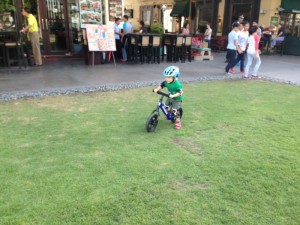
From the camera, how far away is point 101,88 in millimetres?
7348

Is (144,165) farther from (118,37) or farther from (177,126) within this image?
(118,37)

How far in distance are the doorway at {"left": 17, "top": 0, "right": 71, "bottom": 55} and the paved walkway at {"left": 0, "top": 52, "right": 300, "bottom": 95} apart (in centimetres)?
60

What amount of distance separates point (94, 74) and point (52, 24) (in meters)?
3.76

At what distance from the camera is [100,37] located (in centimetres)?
1029

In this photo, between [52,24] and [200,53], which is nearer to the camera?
[52,24]

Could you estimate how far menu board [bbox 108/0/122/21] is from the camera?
40.8 feet

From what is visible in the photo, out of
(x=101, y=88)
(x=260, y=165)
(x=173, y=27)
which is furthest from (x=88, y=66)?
(x=173, y=27)

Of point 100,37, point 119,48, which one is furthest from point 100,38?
point 119,48

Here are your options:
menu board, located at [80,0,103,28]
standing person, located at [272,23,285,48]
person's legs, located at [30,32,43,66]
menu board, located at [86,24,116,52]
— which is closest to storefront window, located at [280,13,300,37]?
standing person, located at [272,23,285,48]

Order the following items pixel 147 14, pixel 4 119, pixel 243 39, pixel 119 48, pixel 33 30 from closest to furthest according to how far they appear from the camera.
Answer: pixel 4 119 < pixel 243 39 < pixel 33 30 < pixel 119 48 < pixel 147 14

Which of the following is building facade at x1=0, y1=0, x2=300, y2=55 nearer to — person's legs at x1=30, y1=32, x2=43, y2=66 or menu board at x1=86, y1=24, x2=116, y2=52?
person's legs at x1=30, y1=32, x2=43, y2=66

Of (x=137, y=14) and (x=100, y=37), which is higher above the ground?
(x=137, y=14)

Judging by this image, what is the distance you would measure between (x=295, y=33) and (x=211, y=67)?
9063 mm

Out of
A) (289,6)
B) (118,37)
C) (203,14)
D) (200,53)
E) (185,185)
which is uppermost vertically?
(289,6)
